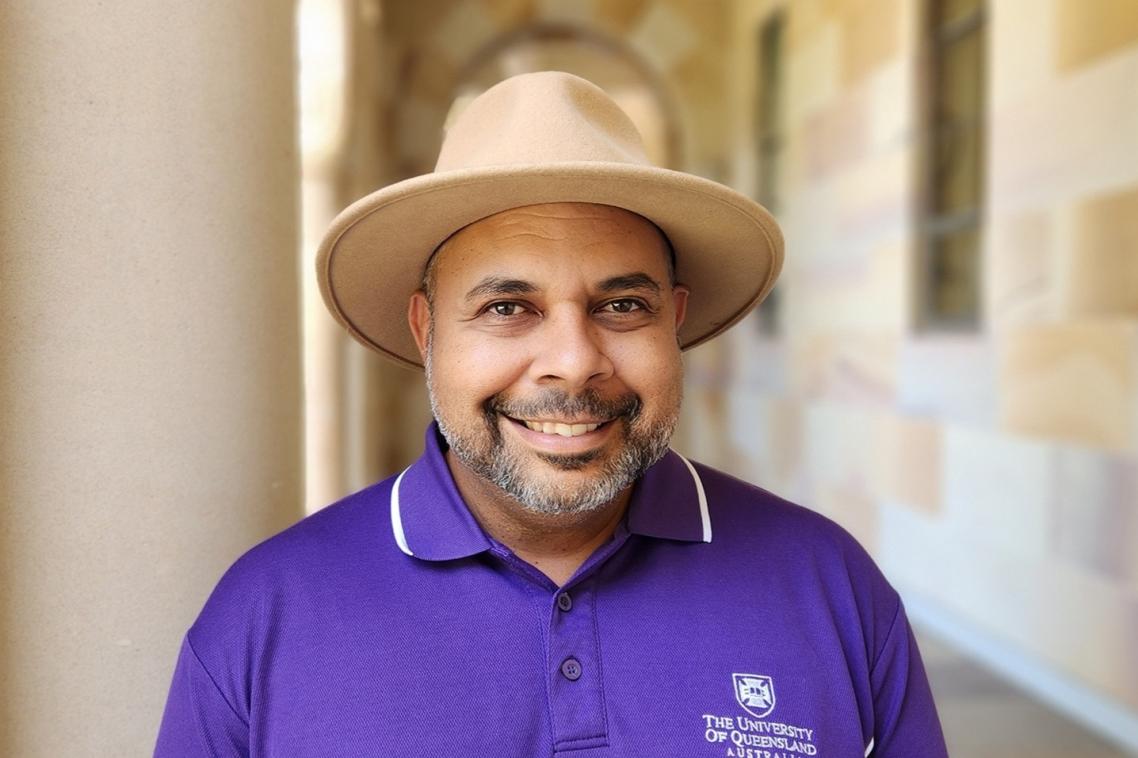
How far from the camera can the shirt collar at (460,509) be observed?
4.91ft

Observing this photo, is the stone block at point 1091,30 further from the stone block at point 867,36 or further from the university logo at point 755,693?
the university logo at point 755,693

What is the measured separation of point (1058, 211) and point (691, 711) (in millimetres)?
3575

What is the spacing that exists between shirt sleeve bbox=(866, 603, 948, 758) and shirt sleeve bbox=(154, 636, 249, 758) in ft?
2.81

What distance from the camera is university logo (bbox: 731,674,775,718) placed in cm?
142

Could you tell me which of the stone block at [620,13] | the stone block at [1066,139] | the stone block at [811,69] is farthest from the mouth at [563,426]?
the stone block at [620,13]

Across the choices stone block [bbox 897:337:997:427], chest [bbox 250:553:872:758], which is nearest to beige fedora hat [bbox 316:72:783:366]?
chest [bbox 250:553:872:758]

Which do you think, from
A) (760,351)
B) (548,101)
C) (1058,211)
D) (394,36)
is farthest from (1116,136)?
(394,36)

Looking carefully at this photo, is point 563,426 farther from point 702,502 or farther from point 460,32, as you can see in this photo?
point 460,32

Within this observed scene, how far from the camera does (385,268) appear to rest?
1.69 m

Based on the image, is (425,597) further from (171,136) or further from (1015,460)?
(1015,460)

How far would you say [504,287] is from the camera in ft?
5.02

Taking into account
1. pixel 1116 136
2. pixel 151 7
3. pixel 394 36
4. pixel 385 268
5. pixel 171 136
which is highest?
pixel 394 36

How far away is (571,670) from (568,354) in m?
0.41

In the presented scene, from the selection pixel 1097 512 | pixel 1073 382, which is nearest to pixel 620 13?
pixel 1073 382
